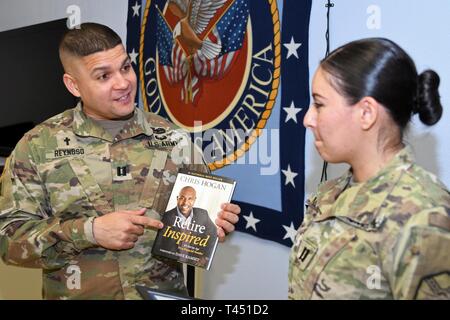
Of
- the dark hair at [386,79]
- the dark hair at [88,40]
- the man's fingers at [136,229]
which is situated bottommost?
the man's fingers at [136,229]

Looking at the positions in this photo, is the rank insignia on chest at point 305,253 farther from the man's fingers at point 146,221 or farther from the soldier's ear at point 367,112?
the man's fingers at point 146,221

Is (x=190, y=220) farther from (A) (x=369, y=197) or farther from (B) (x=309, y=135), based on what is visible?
(B) (x=309, y=135)

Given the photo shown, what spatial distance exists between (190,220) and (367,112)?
2.05ft

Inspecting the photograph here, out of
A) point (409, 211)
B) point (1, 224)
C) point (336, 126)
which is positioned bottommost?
point (1, 224)

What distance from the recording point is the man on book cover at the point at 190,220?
4.84ft

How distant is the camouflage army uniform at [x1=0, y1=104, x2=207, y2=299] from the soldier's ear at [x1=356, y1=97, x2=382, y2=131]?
707 mm

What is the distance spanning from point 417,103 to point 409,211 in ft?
0.90

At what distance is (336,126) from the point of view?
1125mm

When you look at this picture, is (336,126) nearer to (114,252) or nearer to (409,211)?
(409,211)

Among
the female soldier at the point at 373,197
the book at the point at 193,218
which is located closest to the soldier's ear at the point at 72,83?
the book at the point at 193,218

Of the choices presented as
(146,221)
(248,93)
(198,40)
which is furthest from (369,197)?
(198,40)

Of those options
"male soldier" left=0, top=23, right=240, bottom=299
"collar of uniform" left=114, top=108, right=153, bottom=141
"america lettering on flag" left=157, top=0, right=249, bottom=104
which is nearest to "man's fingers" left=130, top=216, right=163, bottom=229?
"male soldier" left=0, top=23, right=240, bottom=299

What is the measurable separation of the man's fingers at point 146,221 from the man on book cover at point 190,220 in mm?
42
